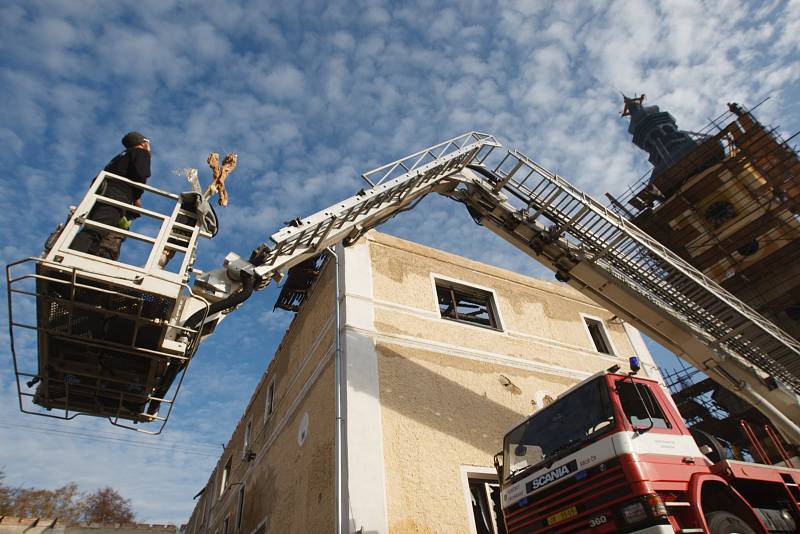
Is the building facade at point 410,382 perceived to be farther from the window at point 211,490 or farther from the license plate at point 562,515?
the window at point 211,490

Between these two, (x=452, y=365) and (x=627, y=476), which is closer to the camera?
(x=627, y=476)

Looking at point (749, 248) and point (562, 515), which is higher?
point (749, 248)

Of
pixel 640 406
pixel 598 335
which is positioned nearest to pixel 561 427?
pixel 640 406

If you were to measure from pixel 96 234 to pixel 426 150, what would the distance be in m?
5.72

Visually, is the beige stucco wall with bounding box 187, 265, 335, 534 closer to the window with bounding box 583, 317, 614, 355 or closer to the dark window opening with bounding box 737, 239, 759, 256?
the window with bounding box 583, 317, 614, 355

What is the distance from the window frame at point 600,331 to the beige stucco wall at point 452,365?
10 cm

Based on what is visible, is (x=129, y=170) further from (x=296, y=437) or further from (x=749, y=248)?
(x=749, y=248)

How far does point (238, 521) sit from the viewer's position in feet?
46.6

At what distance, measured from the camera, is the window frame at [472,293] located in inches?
441

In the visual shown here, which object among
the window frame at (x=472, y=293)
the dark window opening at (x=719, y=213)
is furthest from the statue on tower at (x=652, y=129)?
the window frame at (x=472, y=293)

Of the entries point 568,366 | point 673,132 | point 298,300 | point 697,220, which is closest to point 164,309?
point 298,300

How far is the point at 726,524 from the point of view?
5.28 m

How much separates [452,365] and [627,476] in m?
5.24

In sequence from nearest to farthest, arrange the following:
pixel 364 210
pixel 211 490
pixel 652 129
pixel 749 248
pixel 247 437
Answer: pixel 364 210, pixel 247 437, pixel 211 490, pixel 749 248, pixel 652 129
